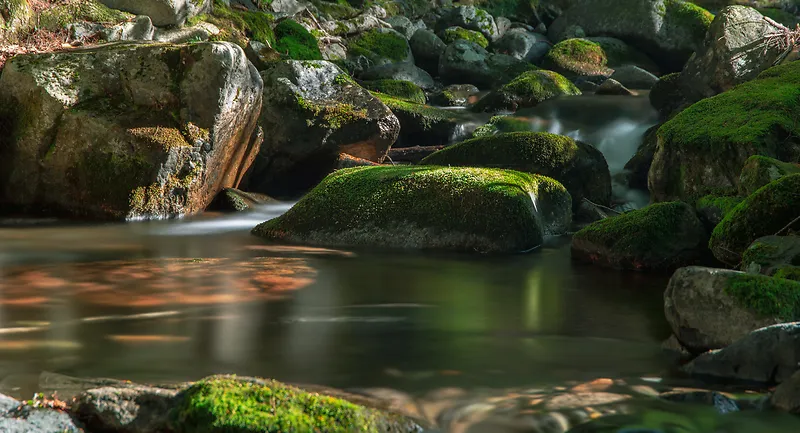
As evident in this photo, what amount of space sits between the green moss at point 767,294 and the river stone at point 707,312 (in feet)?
0.08

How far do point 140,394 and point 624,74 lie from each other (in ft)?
64.3

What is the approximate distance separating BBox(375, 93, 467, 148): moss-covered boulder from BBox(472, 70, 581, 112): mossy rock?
186cm

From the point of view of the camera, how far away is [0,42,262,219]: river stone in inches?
393

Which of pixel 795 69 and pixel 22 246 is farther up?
pixel 795 69

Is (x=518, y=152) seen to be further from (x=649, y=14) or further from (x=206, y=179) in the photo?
(x=649, y=14)

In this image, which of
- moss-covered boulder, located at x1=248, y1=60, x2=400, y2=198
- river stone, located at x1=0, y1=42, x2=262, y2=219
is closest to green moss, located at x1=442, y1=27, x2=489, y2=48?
moss-covered boulder, located at x1=248, y1=60, x2=400, y2=198

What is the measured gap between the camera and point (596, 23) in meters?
28.9

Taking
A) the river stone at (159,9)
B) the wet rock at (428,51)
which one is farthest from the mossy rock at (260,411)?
the wet rock at (428,51)

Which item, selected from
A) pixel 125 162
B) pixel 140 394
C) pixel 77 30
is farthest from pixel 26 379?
pixel 77 30

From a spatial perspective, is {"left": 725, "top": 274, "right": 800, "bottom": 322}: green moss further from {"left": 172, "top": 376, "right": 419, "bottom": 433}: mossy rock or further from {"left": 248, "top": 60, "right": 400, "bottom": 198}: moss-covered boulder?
{"left": 248, "top": 60, "right": 400, "bottom": 198}: moss-covered boulder

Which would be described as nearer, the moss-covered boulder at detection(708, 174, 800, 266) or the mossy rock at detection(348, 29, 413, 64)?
the moss-covered boulder at detection(708, 174, 800, 266)

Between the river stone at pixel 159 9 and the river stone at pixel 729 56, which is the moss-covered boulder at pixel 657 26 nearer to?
the river stone at pixel 729 56

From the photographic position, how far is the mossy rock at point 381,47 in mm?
25062

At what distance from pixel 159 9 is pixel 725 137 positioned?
11.8 m
